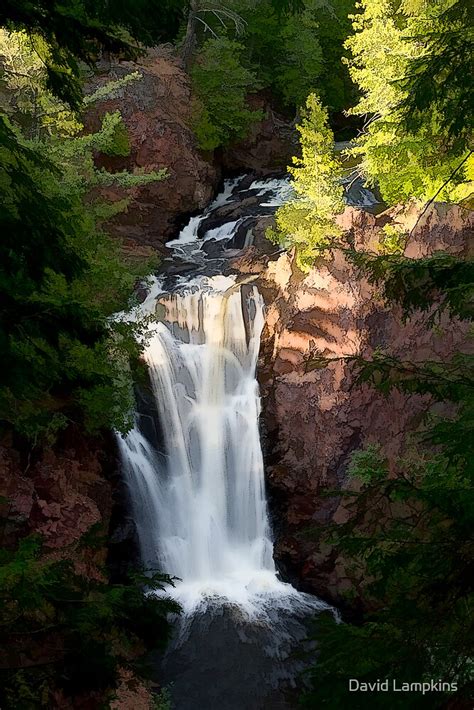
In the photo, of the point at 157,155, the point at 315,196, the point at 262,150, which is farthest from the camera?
the point at 262,150

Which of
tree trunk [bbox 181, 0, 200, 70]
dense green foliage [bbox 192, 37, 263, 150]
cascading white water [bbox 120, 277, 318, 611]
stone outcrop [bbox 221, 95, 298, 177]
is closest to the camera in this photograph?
cascading white water [bbox 120, 277, 318, 611]

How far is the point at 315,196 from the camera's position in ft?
43.2

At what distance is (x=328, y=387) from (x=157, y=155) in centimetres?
1318

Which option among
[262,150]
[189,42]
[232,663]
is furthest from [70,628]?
[189,42]

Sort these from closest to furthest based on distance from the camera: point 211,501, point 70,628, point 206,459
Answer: point 70,628
point 211,501
point 206,459

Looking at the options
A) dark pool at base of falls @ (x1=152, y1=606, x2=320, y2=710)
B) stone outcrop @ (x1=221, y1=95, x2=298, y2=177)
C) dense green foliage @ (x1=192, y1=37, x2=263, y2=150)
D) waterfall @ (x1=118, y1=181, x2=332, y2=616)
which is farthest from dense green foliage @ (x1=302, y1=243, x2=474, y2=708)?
stone outcrop @ (x1=221, y1=95, x2=298, y2=177)

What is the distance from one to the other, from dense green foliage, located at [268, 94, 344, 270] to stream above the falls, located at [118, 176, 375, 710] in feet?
7.50

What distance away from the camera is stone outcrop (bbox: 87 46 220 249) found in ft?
66.1

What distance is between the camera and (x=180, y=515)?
12719 millimetres

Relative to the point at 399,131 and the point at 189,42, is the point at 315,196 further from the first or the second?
the point at 189,42

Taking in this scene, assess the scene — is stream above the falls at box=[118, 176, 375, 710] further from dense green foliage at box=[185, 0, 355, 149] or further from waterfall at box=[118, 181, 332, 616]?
dense green foliage at box=[185, 0, 355, 149]

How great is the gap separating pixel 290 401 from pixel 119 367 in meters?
4.36

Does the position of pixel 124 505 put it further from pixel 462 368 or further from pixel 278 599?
pixel 462 368

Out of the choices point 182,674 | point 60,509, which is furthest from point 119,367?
point 182,674
